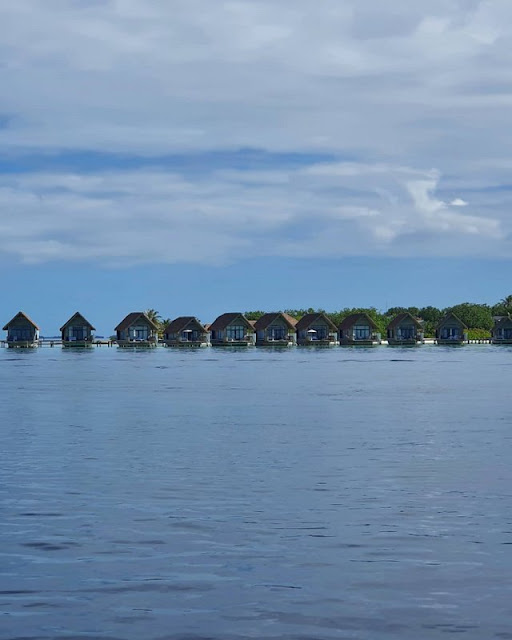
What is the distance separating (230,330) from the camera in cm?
15912

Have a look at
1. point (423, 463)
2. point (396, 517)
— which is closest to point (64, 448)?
point (423, 463)

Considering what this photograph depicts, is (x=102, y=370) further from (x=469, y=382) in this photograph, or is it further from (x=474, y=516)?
(x=474, y=516)

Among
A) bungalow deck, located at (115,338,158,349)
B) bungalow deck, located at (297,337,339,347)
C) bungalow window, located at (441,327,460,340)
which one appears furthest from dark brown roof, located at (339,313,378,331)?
bungalow deck, located at (115,338,158,349)

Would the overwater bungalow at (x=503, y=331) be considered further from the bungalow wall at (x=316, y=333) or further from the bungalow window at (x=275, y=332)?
the bungalow window at (x=275, y=332)

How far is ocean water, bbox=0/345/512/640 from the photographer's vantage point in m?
11.6

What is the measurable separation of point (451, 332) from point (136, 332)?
170ft

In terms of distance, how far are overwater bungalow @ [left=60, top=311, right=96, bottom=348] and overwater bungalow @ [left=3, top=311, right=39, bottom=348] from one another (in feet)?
14.3

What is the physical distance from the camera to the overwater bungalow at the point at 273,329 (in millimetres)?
160125

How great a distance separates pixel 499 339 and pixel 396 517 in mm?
162683

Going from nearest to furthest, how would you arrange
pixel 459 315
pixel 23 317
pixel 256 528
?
1. pixel 256 528
2. pixel 23 317
3. pixel 459 315

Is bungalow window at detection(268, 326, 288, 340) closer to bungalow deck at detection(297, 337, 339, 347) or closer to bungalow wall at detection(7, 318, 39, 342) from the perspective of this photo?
bungalow deck at detection(297, 337, 339, 347)

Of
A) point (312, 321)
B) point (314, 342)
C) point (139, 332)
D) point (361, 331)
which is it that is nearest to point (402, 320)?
point (361, 331)

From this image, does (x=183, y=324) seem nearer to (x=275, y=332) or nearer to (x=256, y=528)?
(x=275, y=332)

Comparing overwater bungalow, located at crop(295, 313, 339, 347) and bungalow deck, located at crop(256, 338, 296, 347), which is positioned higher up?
overwater bungalow, located at crop(295, 313, 339, 347)
